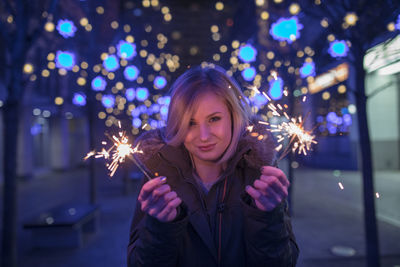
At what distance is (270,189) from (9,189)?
448 cm

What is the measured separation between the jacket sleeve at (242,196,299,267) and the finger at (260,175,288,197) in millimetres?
110

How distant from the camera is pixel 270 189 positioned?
55.2 inches

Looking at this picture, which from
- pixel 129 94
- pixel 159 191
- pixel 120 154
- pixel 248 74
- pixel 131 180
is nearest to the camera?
pixel 159 191

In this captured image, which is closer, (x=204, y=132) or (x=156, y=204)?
(x=156, y=204)

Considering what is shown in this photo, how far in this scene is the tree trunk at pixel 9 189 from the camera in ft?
14.6

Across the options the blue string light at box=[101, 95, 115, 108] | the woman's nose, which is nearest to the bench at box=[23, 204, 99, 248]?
the blue string light at box=[101, 95, 115, 108]

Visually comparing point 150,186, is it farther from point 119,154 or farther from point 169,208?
point 119,154

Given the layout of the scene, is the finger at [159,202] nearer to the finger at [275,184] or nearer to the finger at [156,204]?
the finger at [156,204]

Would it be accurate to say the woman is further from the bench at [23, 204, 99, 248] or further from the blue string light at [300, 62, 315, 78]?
the bench at [23, 204, 99, 248]

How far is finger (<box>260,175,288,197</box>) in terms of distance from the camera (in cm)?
138

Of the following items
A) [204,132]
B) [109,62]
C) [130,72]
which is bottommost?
[204,132]

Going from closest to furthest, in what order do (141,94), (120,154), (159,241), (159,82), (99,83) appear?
(159,241)
(120,154)
(99,83)
(141,94)
(159,82)

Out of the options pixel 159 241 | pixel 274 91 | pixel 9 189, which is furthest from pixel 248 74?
pixel 159 241

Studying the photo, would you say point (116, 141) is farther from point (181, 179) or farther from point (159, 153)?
point (181, 179)
